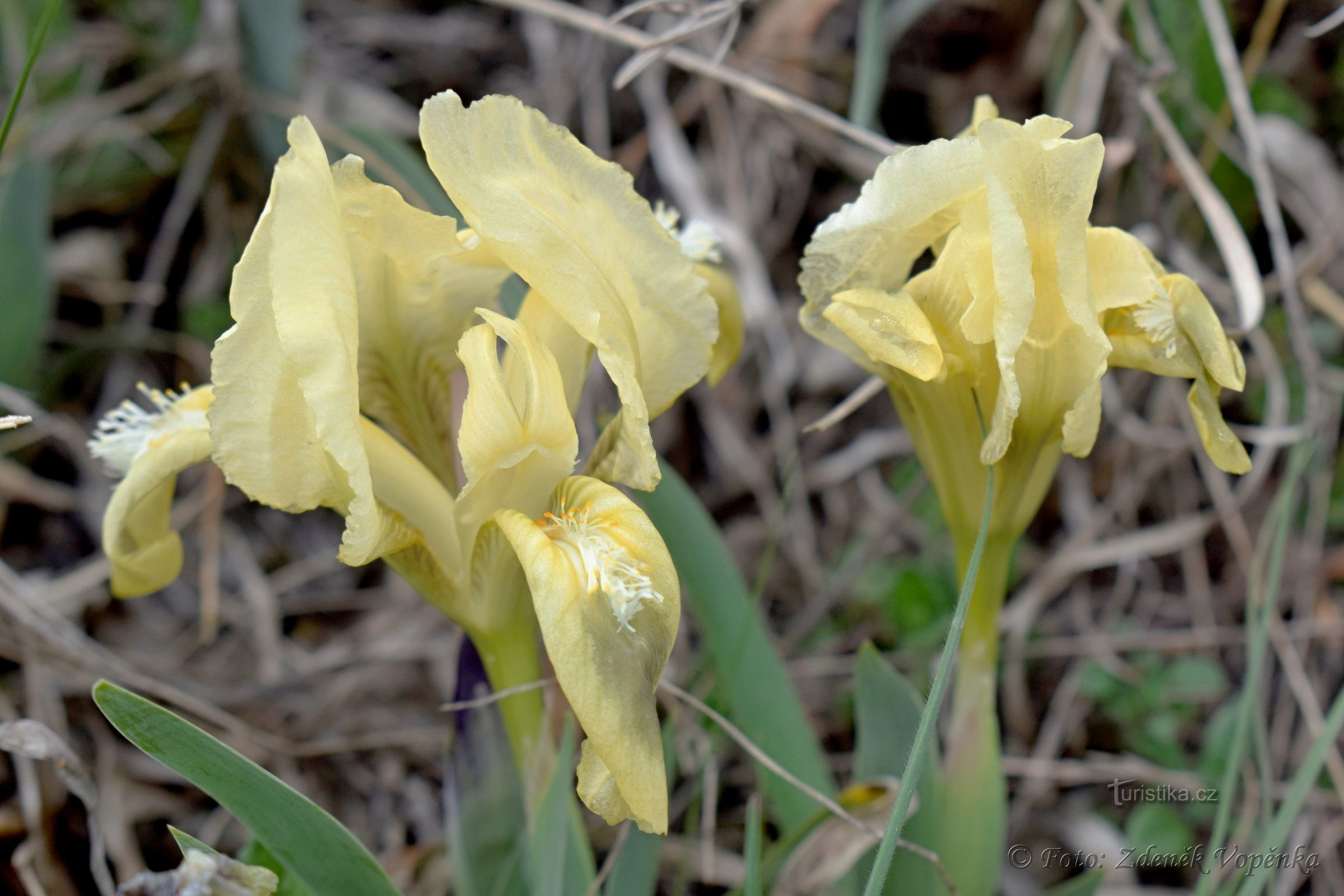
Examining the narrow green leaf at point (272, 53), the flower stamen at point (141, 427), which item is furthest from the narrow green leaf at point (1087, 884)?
the narrow green leaf at point (272, 53)

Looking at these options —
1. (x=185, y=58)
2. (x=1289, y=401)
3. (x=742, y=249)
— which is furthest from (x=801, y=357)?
(x=185, y=58)

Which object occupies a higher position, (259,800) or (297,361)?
(297,361)

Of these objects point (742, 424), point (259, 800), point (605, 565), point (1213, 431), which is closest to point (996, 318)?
point (1213, 431)

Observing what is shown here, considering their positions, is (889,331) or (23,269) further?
(23,269)

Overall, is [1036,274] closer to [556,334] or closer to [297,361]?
[556,334]

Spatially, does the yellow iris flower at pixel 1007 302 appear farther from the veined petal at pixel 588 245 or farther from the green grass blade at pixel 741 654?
the green grass blade at pixel 741 654

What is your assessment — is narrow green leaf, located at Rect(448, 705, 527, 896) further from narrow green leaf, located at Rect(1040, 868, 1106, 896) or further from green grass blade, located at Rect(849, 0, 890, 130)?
green grass blade, located at Rect(849, 0, 890, 130)
